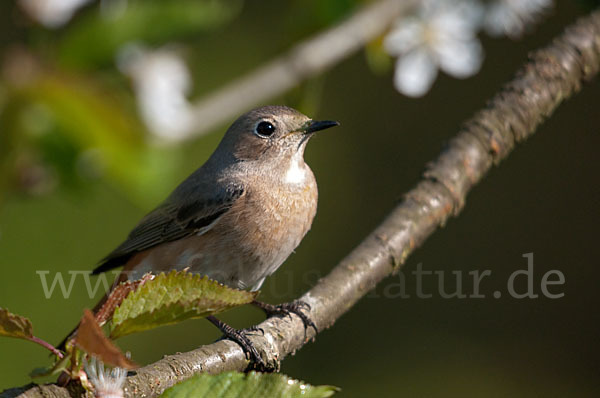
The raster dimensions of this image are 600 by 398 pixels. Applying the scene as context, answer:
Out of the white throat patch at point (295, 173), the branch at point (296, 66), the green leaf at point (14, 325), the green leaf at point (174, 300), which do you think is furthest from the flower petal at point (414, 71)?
the green leaf at point (14, 325)

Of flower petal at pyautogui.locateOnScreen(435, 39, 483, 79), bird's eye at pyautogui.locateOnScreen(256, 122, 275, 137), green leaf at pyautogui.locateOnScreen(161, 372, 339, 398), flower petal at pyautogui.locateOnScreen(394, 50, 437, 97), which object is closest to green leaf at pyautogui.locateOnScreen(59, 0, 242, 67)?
flower petal at pyautogui.locateOnScreen(394, 50, 437, 97)

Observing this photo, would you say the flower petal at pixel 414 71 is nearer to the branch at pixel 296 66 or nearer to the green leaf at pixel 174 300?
the branch at pixel 296 66

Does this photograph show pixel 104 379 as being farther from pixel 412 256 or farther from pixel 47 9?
pixel 412 256

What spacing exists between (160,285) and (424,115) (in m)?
5.31

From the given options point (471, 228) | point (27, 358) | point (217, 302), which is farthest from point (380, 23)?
point (471, 228)

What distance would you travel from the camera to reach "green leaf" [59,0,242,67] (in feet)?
7.13

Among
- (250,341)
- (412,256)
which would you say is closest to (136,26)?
(250,341)

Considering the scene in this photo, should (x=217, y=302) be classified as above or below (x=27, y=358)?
below

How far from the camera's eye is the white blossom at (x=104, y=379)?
147 cm

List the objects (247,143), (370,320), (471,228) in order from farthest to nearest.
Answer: (471,228), (370,320), (247,143)

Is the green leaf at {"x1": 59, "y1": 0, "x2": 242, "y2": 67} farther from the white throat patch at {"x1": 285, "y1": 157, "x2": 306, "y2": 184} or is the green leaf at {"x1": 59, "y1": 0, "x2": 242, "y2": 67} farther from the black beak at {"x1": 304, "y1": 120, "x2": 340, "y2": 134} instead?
the white throat patch at {"x1": 285, "y1": 157, "x2": 306, "y2": 184}

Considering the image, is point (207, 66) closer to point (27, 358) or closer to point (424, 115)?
point (424, 115)

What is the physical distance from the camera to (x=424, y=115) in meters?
6.43

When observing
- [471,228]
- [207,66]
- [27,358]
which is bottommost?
[27,358]
